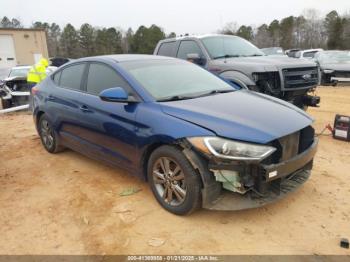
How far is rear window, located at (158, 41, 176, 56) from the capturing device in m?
8.06

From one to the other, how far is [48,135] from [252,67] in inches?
151

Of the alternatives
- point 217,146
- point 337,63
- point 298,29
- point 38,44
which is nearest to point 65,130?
point 217,146

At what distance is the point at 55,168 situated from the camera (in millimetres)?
5105

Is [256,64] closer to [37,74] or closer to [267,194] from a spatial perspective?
[267,194]

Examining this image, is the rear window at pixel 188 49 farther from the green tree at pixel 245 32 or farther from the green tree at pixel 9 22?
the green tree at pixel 9 22

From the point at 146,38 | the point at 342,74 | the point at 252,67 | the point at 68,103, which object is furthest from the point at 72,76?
the point at 146,38

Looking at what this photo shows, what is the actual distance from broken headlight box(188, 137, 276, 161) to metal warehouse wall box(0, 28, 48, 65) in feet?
128

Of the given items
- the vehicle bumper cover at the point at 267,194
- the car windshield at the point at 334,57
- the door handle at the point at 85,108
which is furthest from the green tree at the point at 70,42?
the vehicle bumper cover at the point at 267,194

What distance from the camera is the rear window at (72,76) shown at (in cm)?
483

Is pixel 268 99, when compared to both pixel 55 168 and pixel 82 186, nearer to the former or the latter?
pixel 82 186

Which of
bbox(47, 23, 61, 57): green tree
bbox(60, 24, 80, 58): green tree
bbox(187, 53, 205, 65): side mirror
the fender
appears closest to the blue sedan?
the fender

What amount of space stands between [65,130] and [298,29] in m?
51.7

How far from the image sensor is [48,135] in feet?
18.6

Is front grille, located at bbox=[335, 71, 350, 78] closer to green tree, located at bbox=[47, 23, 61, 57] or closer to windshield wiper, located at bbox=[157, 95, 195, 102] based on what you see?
windshield wiper, located at bbox=[157, 95, 195, 102]
